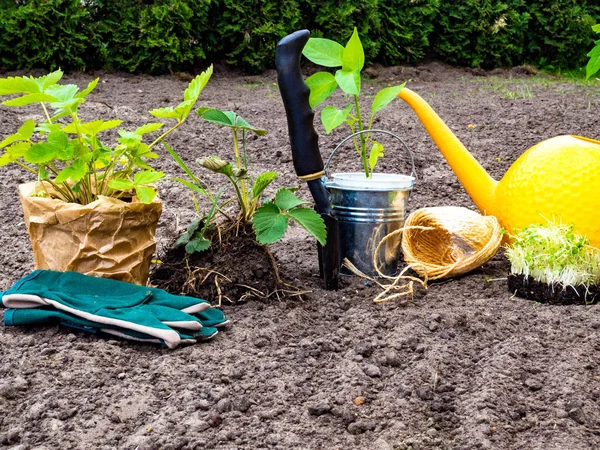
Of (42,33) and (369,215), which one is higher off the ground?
(42,33)

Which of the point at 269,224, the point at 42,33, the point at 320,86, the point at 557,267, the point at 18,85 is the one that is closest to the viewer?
the point at 18,85

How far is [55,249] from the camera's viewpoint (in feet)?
7.41

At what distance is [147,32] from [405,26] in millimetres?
2625

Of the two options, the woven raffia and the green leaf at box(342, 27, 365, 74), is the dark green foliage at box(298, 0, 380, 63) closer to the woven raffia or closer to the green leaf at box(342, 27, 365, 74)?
the woven raffia

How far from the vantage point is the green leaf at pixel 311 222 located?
219cm

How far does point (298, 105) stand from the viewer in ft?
7.57

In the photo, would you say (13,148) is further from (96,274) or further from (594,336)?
(594,336)

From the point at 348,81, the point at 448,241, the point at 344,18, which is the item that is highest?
the point at 348,81

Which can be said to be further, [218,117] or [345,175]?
[345,175]

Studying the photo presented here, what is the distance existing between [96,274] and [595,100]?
14.6ft

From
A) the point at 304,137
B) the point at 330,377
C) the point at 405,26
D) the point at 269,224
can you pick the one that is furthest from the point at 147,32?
the point at 330,377

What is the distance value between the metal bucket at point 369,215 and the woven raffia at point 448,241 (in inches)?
2.9

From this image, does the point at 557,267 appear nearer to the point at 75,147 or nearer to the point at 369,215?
the point at 369,215

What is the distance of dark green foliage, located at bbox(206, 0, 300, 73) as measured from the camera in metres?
6.49
